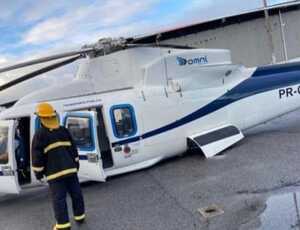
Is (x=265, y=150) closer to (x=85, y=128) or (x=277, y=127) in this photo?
(x=277, y=127)

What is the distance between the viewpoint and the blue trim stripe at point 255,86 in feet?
33.2

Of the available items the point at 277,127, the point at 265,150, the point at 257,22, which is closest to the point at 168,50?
the point at 265,150

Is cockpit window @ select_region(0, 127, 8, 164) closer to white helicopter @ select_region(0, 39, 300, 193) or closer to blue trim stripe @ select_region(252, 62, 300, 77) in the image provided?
white helicopter @ select_region(0, 39, 300, 193)

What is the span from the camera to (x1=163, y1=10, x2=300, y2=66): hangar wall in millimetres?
14023

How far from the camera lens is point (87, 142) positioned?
28.0 ft

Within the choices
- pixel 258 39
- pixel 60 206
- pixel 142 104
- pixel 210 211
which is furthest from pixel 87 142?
pixel 258 39

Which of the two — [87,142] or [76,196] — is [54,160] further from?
[87,142]

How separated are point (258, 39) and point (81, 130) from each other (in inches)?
365

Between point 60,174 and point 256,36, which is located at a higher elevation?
point 256,36

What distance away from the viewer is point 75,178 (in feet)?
21.7

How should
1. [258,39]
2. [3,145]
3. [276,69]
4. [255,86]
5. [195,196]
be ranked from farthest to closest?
1. [258,39]
2. [276,69]
3. [255,86]
4. [3,145]
5. [195,196]

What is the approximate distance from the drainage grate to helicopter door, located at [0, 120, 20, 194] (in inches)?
138

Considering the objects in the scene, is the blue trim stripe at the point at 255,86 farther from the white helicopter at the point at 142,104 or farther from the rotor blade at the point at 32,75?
the rotor blade at the point at 32,75

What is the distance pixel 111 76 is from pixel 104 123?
1.15 meters
